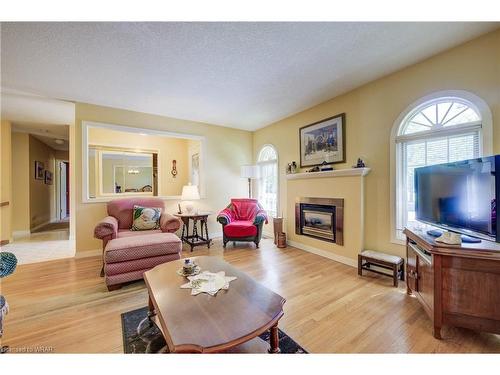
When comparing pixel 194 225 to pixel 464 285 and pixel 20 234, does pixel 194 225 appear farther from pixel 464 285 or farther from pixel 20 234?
pixel 20 234

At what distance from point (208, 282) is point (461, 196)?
2.12 meters

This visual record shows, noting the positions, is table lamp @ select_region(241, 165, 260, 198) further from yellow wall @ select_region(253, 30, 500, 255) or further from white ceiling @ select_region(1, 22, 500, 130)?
white ceiling @ select_region(1, 22, 500, 130)

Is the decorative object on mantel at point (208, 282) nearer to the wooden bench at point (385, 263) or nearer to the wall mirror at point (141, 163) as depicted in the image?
the wooden bench at point (385, 263)

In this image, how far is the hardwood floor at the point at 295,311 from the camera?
150 centimetres

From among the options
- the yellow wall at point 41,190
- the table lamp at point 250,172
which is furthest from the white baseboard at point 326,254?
the yellow wall at point 41,190

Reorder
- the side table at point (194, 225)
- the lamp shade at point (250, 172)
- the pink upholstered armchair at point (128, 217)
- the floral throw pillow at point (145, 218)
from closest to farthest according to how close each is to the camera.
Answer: the pink upholstered armchair at point (128, 217) → the floral throw pillow at point (145, 218) → the side table at point (194, 225) → the lamp shade at point (250, 172)

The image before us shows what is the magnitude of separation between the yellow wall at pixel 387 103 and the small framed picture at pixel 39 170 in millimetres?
6965

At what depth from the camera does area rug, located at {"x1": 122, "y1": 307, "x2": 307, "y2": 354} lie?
1.45 meters

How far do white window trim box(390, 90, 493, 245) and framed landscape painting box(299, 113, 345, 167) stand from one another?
729mm

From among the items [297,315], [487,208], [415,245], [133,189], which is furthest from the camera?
[133,189]
